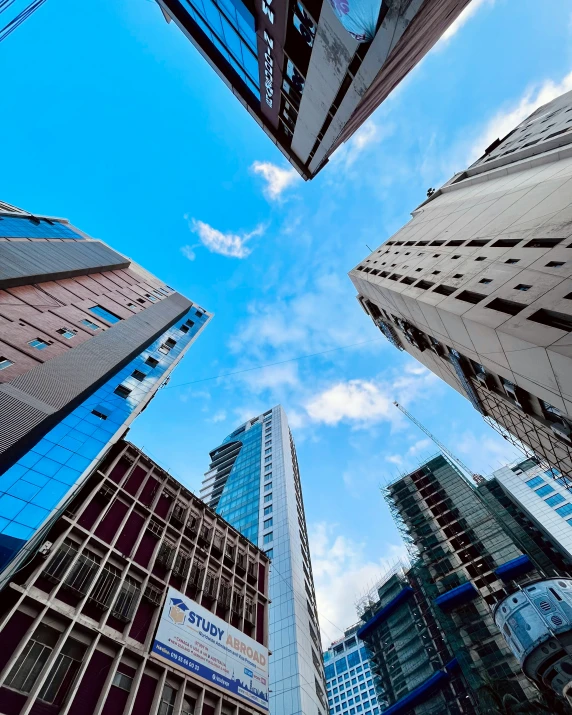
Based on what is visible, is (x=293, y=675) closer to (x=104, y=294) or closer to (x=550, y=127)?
(x=104, y=294)

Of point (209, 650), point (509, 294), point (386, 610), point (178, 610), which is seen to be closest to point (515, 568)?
point (386, 610)

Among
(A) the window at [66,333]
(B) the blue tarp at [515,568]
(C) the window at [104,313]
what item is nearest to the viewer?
(A) the window at [66,333]

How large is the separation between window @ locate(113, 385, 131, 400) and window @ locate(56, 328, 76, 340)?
6.67 m

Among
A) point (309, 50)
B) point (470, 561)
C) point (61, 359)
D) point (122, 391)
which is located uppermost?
point (470, 561)

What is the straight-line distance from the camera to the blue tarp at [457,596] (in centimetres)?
4562

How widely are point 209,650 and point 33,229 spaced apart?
161ft

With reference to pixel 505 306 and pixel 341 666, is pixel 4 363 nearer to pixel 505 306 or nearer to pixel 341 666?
pixel 505 306

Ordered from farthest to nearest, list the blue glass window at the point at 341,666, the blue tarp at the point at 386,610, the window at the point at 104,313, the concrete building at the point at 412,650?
the blue glass window at the point at 341,666 → the blue tarp at the point at 386,610 → the concrete building at the point at 412,650 → the window at the point at 104,313

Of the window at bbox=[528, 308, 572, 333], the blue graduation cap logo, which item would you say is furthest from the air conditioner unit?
the blue graduation cap logo

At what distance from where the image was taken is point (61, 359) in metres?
25.5

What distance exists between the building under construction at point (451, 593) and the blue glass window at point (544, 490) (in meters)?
4.60

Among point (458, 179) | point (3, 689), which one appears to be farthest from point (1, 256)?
point (458, 179)

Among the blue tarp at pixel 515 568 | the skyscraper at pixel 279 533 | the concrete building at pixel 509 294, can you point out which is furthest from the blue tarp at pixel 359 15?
the blue tarp at pixel 515 568

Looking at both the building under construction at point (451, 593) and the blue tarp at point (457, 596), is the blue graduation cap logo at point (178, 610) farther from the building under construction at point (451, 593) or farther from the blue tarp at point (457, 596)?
the blue tarp at point (457, 596)
